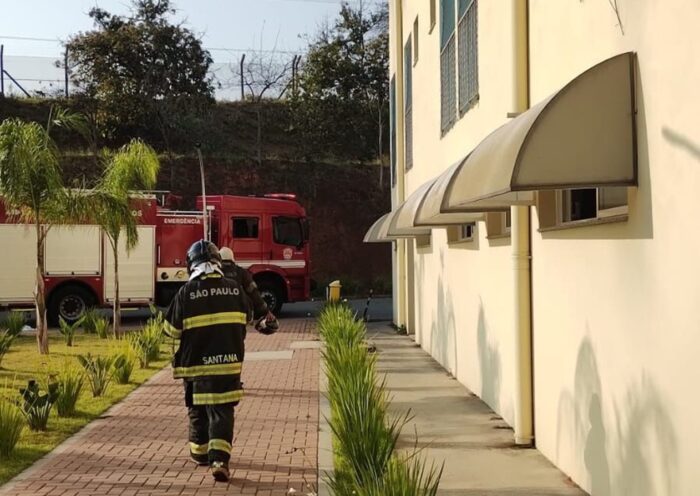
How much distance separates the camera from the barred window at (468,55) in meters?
10.1

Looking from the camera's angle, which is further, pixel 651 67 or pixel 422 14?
pixel 422 14

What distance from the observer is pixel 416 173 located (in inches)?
631

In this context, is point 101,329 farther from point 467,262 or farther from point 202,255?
point 202,255

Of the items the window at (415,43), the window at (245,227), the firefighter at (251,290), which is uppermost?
the window at (415,43)

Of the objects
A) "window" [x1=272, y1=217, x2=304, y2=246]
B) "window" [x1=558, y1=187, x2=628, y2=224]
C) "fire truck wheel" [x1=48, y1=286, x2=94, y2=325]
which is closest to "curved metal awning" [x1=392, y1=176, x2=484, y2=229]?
"window" [x1=558, y1=187, x2=628, y2=224]

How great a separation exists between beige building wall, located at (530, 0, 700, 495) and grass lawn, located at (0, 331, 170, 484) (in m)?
4.37

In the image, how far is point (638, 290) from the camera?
4.87 metres

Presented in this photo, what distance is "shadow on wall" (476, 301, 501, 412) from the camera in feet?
29.5

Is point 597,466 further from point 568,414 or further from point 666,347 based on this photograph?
point 666,347

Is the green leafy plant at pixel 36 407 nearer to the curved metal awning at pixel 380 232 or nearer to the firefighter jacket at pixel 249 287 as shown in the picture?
the firefighter jacket at pixel 249 287

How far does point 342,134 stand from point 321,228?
434 cm

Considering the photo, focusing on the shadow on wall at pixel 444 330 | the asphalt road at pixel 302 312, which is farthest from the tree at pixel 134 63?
the shadow on wall at pixel 444 330

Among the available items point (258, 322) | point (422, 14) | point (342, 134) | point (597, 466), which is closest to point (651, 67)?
point (597, 466)

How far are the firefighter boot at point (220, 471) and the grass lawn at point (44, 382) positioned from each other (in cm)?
162
